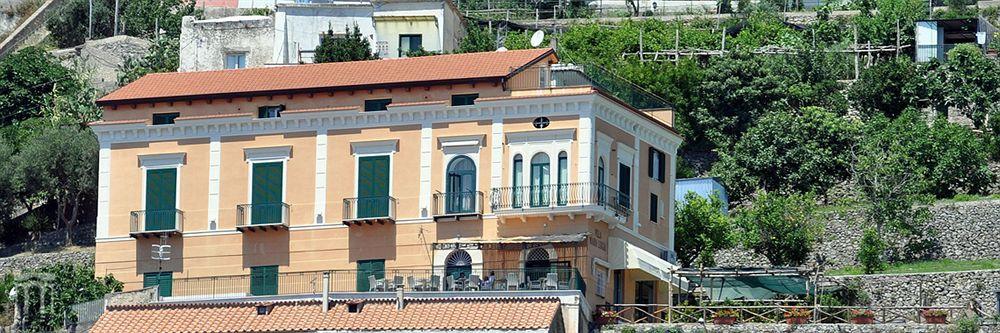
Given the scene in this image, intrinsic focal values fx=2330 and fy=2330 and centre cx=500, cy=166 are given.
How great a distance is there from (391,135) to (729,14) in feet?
155

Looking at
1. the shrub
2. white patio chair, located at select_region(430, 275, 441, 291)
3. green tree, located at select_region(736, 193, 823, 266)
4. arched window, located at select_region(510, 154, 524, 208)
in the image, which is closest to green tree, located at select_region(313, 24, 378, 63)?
green tree, located at select_region(736, 193, 823, 266)

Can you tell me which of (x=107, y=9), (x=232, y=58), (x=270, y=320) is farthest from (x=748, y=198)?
(x=107, y=9)

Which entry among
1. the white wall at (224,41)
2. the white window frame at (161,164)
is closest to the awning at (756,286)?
the white window frame at (161,164)

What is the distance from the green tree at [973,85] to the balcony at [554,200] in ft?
95.0

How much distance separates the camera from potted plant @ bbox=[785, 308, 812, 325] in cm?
6200

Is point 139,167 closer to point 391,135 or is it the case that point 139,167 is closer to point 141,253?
point 141,253

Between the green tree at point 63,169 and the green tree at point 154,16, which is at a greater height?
the green tree at point 154,16

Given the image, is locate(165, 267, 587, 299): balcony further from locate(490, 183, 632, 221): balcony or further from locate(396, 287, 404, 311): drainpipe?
locate(490, 183, 632, 221): balcony

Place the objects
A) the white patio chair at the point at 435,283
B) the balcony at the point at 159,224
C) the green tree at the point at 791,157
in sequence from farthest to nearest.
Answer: the green tree at the point at 791,157 < the balcony at the point at 159,224 < the white patio chair at the point at 435,283

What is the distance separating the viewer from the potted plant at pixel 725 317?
6241cm

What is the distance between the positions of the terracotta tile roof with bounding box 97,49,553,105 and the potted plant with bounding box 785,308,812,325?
36.7ft

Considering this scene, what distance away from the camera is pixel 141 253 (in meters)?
69.8

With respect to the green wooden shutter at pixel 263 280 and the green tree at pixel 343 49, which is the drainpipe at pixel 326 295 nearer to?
the green wooden shutter at pixel 263 280

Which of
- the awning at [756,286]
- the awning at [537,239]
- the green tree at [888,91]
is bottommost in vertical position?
the awning at [756,286]
